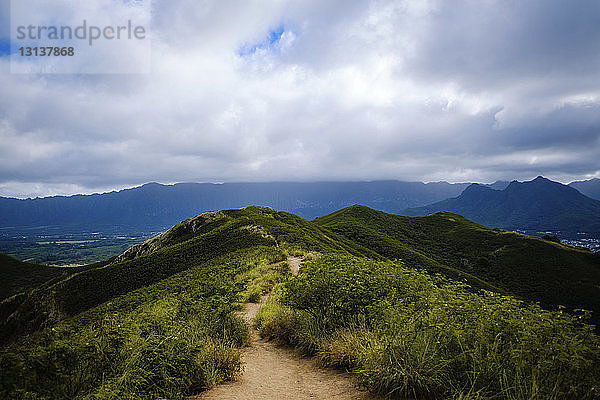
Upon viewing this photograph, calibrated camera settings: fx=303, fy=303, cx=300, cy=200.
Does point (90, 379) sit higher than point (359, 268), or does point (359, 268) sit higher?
point (359, 268)

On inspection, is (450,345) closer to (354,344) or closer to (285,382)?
(354,344)

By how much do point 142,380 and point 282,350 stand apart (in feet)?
15.4

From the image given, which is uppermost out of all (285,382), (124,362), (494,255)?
(124,362)

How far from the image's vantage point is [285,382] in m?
7.05

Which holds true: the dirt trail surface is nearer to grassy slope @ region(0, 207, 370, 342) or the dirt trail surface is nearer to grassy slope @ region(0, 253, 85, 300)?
grassy slope @ region(0, 207, 370, 342)

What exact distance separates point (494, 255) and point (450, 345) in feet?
342

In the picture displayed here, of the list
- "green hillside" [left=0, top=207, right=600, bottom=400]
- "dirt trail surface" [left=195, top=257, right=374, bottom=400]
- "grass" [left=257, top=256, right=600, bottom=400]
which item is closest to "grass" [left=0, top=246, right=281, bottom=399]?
"green hillside" [left=0, top=207, right=600, bottom=400]

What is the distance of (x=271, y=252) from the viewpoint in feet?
A: 95.9

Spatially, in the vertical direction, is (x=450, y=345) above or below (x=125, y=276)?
above

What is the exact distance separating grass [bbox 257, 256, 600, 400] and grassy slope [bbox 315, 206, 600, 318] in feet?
219

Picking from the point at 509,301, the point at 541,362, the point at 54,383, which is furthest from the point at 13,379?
the point at 509,301

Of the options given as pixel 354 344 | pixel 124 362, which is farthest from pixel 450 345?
pixel 124 362

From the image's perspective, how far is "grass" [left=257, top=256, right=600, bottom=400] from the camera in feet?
15.3

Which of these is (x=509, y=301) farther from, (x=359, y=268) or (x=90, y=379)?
(x=90, y=379)
